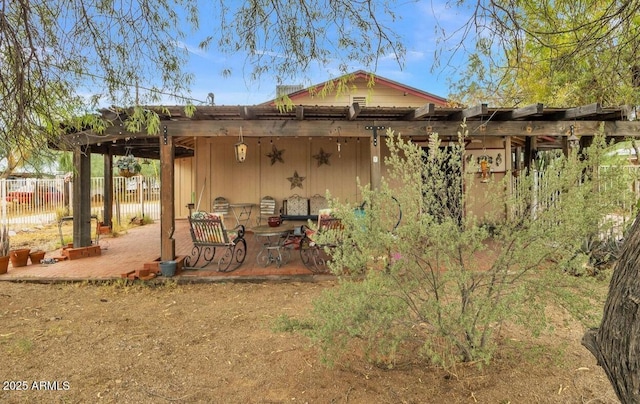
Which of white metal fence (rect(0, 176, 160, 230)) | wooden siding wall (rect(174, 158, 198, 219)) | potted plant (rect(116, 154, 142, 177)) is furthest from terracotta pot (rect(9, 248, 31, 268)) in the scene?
wooden siding wall (rect(174, 158, 198, 219))

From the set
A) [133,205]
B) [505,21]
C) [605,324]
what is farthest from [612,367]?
[133,205]

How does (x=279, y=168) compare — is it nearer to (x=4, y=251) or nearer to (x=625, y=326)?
(x=4, y=251)

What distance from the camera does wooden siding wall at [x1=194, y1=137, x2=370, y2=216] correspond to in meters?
9.37

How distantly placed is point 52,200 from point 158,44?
14246mm

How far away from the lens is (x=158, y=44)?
3607 millimetres

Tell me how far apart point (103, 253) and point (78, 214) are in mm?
1067

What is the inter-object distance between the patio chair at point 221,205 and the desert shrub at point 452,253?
272 inches

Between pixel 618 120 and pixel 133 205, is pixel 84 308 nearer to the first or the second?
pixel 618 120

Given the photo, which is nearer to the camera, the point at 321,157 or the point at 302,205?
the point at 302,205

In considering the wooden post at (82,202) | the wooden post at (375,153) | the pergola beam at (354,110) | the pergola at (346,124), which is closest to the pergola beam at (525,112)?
the pergola at (346,124)

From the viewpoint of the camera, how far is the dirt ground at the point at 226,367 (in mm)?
2562

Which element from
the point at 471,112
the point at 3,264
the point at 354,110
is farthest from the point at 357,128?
the point at 3,264

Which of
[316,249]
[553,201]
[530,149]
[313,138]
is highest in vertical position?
[313,138]

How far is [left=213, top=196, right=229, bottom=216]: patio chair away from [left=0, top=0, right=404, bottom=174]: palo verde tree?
5.50 meters
